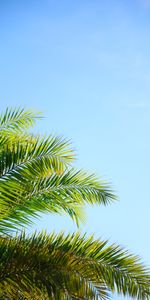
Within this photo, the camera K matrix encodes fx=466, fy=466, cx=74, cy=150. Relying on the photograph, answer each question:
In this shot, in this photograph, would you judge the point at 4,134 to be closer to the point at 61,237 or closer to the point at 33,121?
the point at 33,121

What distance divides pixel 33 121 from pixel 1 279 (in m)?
3.81

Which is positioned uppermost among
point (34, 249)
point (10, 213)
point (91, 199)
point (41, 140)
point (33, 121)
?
point (33, 121)

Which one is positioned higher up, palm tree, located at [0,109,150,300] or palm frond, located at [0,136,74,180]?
palm frond, located at [0,136,74,180]

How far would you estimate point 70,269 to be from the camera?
18.9 ft

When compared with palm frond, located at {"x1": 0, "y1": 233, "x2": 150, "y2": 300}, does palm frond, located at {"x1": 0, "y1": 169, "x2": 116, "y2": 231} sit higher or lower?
higher

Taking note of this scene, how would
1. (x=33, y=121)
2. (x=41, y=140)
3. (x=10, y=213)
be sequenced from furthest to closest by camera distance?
(x=33, y=121) → (x=41, y=140) → (x=10, y=213)

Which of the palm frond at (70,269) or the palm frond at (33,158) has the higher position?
the palm frond at (33,158)

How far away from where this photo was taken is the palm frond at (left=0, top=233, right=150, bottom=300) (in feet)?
18.9

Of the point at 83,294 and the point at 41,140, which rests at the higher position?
the point at 41,140

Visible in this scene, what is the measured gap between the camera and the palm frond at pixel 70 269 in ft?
18.9

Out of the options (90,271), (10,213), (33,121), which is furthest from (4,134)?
(90,271)

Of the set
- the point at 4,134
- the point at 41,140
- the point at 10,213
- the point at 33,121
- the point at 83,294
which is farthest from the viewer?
the point at 33,121

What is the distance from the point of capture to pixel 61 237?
613 centimetres

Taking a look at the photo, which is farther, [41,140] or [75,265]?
[41,140]
